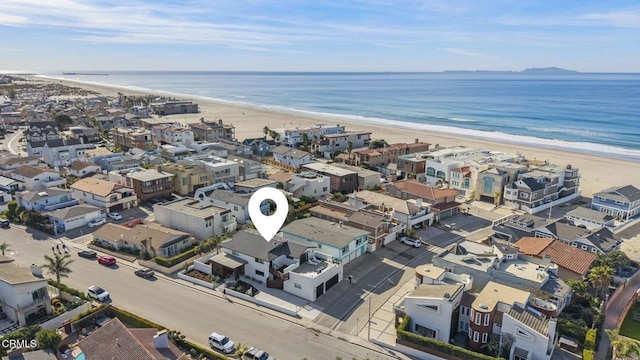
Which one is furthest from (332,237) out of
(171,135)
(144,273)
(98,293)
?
(171,135)

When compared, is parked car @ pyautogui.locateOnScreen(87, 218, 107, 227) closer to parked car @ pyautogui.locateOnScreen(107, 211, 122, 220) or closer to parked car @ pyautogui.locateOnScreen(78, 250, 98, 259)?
parked car @ pyautogui.locateOnScreen(107, 211, 122, 220)

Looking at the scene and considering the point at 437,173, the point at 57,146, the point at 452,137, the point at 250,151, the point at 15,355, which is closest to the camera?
the point at 15,355

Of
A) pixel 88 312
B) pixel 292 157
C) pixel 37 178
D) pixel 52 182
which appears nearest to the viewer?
pixel 88 312

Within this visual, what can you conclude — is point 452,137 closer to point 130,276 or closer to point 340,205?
point 340,205

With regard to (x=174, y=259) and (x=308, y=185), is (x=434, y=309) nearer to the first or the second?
(x=174, y=259)

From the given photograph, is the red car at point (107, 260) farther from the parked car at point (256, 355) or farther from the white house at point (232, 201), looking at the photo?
the parked car at point (256, 355)

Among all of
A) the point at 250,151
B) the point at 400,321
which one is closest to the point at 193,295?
the point at 400,321

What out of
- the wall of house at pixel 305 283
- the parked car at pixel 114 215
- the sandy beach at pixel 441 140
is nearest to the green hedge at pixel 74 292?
the wall of house at pixel 305 283
